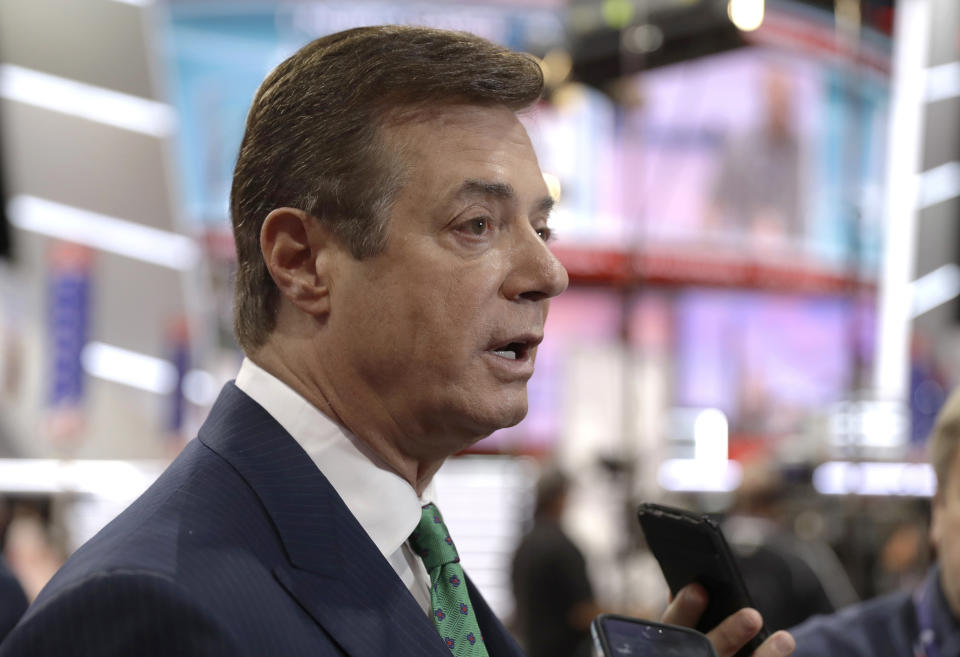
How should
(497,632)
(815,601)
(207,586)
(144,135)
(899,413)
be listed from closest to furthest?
(207,586) → (497,632) → (815,601) → (899,413) → (144,135)

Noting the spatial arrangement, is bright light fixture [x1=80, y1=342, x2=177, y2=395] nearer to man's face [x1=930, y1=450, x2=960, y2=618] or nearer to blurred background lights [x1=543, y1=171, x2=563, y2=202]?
blurred background lights [x1=543, y1=171, x2=563, y2=202]

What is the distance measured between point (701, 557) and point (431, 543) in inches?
12.5

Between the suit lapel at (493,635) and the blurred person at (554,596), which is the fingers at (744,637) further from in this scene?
the blurred person at (554,596)

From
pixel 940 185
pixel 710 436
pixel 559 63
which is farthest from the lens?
pixel 710 436

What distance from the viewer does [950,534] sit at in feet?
5.17

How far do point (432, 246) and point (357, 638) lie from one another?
0.38 m

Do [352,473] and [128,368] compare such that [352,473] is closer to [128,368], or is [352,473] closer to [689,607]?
[689,607]

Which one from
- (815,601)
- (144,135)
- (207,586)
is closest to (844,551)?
(815,601)

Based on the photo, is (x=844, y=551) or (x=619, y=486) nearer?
(x=844, y=551)

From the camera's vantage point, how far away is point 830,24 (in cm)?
1108

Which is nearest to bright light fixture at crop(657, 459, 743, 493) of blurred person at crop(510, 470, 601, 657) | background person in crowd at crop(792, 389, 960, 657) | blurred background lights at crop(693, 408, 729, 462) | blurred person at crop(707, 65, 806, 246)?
blurred background lights at crop(693, 408, 729, 462)

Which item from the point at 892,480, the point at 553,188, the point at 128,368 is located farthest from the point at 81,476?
the point at 553,188

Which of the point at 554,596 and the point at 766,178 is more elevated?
the point at 766,178

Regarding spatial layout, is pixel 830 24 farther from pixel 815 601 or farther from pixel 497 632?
pixel 497 632
